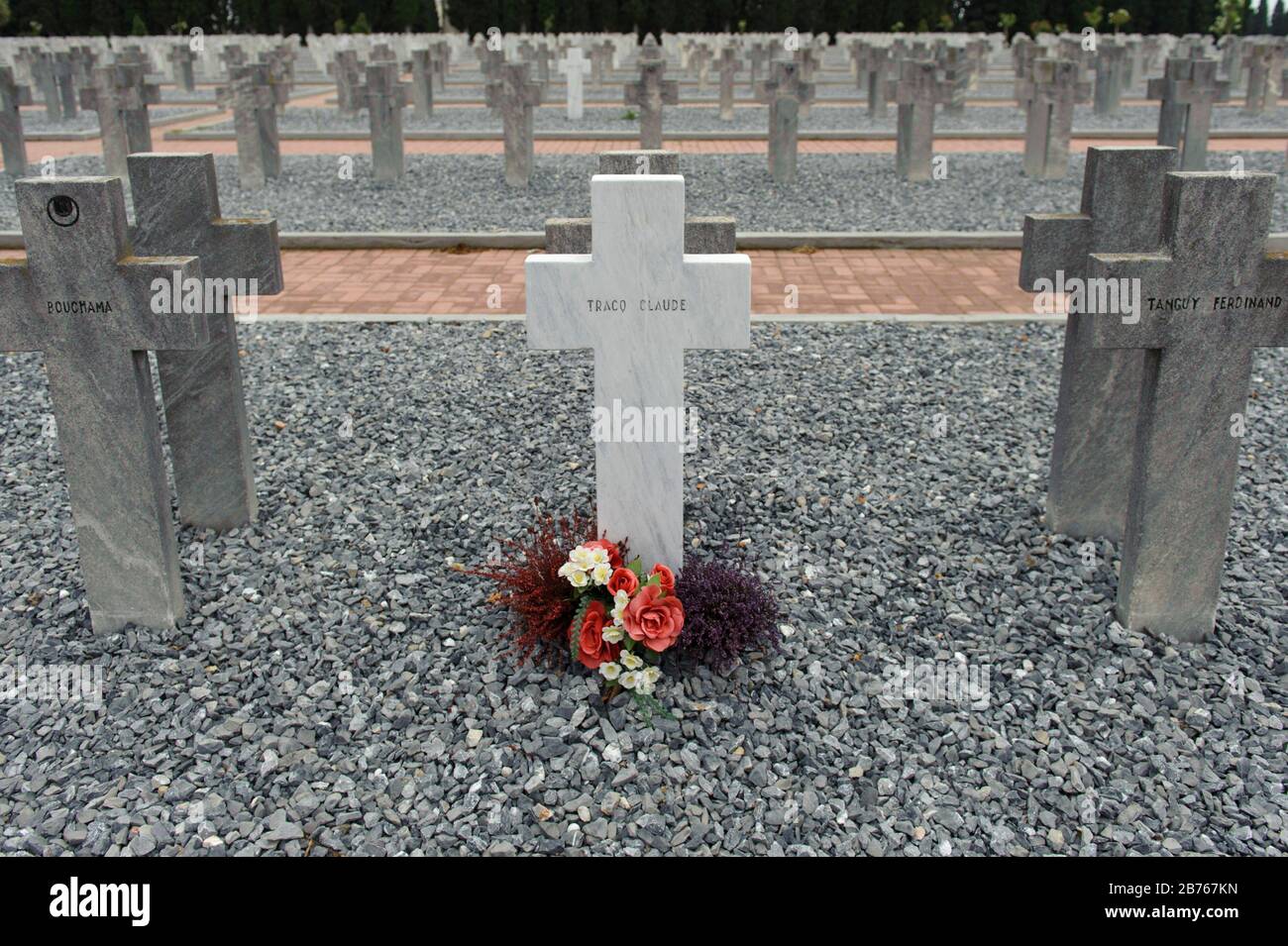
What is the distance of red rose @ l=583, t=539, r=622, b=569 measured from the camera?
369 cm

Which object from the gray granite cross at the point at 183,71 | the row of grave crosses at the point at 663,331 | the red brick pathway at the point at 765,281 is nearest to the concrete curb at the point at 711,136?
the red brick pathway at the point at 765,281

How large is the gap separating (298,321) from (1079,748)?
19.1 feet

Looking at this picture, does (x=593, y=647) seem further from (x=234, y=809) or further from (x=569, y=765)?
(x=234, y=809)

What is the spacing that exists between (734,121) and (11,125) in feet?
36.9

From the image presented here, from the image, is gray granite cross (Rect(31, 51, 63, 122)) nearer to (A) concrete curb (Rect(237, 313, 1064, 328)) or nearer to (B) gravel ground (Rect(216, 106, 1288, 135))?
(B) gravel ground (Rect(216, 106, 1288, 135))

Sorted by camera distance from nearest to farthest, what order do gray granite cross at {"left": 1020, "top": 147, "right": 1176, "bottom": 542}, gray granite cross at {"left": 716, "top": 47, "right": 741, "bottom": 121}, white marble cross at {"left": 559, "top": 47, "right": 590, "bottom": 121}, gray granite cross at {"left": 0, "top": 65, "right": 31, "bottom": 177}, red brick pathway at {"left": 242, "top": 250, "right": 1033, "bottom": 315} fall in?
gray granite cross at {"left": 1020, "top": 147, "right": 1176, "bottom": 542} → red brick pathway at {"left": 242, "top": 250, "right": 1033, "bottom": 315} → gray granite cross at {"left": 0, "top": 65, "right": 31, "bottom": 177} → gray granite cross at {"left": 716, "top": 47, "right": 741, "bottom": 121} → white marble cross at {"left": 559, "top": 47, "right": 590, "bottom": 121}

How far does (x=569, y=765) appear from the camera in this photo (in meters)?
3.25

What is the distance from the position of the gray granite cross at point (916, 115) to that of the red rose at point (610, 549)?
33.3 feet

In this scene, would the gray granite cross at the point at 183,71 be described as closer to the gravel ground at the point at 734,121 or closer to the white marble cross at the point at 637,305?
the gravel ground at the point at 734,121

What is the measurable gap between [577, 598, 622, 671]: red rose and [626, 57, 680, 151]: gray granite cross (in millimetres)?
10384

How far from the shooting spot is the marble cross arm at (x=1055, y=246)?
13.8ft

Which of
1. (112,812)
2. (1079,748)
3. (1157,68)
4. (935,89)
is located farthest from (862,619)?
(1157,68)

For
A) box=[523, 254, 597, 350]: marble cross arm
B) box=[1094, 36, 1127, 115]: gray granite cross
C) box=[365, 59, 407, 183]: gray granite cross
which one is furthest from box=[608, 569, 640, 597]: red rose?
box=[1094, 36, 1127, 115]: gray granite cross

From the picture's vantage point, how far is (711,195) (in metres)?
11.9
